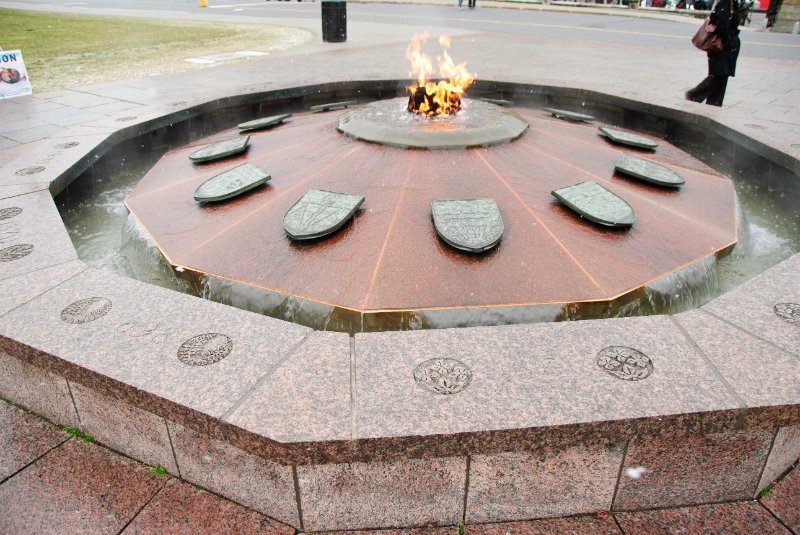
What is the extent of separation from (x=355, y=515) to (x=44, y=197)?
3.39 m

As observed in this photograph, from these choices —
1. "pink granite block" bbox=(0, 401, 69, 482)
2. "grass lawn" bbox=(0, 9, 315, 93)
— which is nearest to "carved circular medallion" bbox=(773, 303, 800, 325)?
→ "pink granite block" bbox=(0, 401, 69, 482)

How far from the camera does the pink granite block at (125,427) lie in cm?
238

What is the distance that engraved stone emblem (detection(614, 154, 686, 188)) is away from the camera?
4.16 meters

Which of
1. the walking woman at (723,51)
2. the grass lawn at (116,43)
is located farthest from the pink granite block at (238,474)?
the grass lawn at (116,43)

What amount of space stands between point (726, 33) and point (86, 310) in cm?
773

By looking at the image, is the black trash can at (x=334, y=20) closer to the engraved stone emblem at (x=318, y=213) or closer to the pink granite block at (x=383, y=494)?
the engraved stone emblem at (x=318, y=213)

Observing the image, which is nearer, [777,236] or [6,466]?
[6,466]

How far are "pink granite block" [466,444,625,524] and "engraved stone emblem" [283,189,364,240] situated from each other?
1814 millimetres

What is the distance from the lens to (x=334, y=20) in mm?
14398

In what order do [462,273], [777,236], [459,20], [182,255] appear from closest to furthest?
[462,273]
[182,255]
[777,236]
[459,20]

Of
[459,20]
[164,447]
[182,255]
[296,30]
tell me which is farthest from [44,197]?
[459,20]

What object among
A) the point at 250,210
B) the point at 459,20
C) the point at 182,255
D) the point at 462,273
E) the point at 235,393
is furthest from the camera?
the point at 459,20

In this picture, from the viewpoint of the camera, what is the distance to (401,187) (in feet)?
12.8

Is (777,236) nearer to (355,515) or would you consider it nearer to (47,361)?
(355,515)
